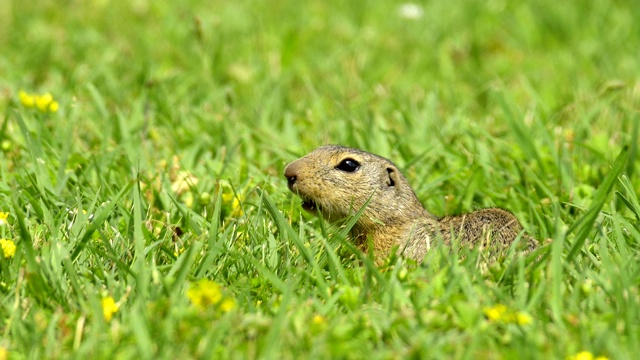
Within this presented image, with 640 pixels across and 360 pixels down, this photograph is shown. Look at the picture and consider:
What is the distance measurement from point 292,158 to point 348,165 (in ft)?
2.82

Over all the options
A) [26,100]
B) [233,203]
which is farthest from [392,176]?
[26,100]

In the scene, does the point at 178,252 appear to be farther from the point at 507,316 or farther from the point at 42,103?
the point at 42,103

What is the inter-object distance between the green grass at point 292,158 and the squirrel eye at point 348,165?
0.30 metres

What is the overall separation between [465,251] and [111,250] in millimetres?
1321

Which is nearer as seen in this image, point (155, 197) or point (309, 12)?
point (155, 197)

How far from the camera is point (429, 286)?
10.6 feet

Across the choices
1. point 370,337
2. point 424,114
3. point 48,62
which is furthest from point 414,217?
point 48,62

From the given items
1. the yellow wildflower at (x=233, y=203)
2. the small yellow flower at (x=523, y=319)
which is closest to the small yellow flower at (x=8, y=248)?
the yellow wildflower at (x=233, y=203)

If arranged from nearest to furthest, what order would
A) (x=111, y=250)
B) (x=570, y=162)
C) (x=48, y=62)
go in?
(x=111, y=250), (x=570, y=162), (x=48, y=62)

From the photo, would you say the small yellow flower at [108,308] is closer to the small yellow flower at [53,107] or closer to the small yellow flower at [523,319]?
the small yellow flower at [523,319]

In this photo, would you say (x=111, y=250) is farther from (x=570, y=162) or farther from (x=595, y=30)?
(x=595, y=30)

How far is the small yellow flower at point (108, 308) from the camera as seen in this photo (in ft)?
9.96

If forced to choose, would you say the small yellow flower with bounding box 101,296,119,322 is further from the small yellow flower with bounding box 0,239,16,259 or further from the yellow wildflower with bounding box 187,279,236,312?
the small yellow flower with bounding box 0,239,16,259

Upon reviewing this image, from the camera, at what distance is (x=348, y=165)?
14.1 ft
